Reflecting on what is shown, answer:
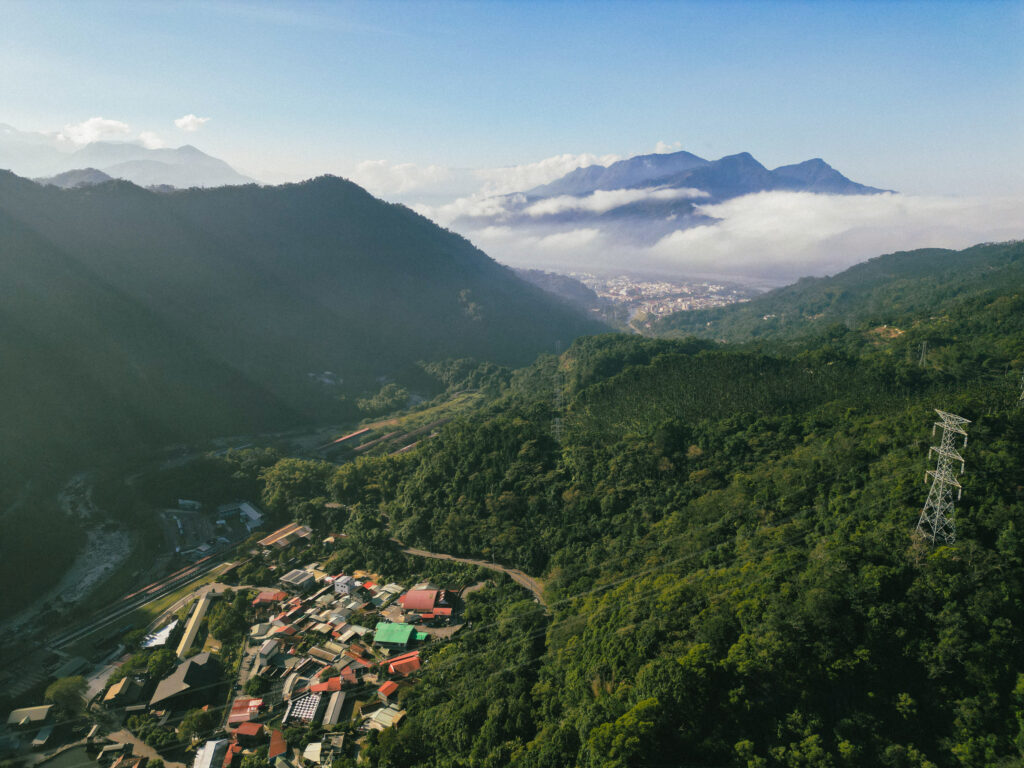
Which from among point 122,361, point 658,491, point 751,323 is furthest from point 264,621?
point 751,323

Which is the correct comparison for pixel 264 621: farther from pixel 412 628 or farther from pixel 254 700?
pixel 412 628

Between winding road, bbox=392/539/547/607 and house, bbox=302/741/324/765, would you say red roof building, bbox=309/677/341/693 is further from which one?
winding road, bbox=392/539/547/607

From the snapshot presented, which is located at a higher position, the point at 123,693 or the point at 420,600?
the point at 420,600

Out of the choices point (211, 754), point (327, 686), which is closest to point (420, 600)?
point (327, 686)

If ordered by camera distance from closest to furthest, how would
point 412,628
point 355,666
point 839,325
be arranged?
point 355,666, point 412,628, point 839,325

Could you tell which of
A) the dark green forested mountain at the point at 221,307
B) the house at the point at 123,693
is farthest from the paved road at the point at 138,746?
the dark green forested mountain at the point at 221,307

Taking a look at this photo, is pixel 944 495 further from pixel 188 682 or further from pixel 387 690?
pixel 188 682

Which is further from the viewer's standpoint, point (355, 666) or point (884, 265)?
point (884, 265)
